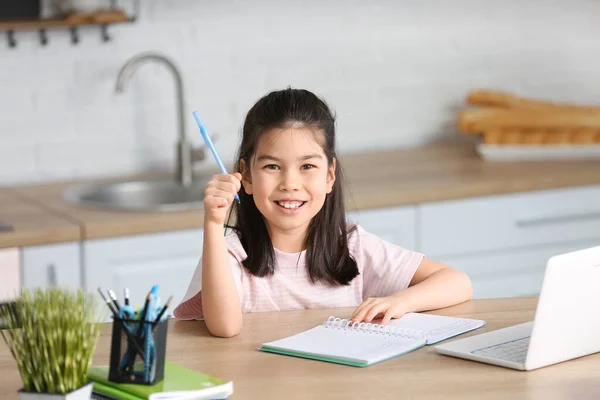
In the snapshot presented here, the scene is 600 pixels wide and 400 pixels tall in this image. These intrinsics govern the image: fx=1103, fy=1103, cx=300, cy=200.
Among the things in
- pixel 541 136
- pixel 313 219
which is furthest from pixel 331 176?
pixel 541 136

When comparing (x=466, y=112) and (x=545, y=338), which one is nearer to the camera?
(x=545, y=338)

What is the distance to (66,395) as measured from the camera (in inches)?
51.1

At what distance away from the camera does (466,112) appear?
146 inches

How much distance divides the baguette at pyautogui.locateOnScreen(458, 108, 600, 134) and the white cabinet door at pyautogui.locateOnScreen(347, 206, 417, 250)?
0.63 m

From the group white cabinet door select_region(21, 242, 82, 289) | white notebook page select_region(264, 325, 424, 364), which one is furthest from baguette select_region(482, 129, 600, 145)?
white notebook page select_region(264, 325, 424, 364)

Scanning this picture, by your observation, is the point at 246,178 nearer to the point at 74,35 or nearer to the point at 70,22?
the point at 70,22

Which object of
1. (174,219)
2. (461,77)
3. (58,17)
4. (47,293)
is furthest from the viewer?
(461,77)

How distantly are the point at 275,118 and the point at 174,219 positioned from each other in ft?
3.16

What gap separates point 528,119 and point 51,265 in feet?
5.49

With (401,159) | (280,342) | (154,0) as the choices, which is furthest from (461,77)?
(280,342)

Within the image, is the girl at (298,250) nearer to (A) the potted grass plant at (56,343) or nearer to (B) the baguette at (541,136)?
(A) the potted grass plant at (56,343)

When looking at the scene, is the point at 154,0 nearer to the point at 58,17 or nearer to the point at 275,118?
the point at 58,17

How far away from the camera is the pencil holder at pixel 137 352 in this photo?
1.43m

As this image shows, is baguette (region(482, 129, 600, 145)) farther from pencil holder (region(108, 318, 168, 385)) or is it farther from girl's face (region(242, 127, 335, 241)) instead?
pencil holder (region(108, 318, 168, 385))
